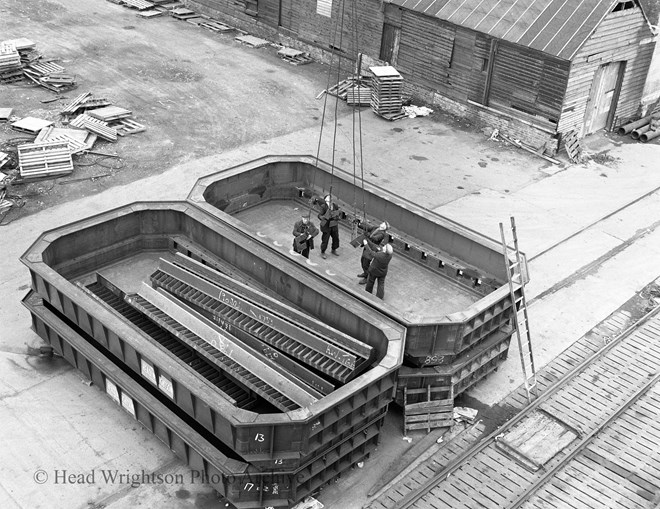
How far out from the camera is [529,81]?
70.6 feet

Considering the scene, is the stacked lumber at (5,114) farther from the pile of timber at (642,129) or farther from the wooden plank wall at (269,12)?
the pile of timber at (642,129)

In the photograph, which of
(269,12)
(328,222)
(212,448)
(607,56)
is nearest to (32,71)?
(269,12)

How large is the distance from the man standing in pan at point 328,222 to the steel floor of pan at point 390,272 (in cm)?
29

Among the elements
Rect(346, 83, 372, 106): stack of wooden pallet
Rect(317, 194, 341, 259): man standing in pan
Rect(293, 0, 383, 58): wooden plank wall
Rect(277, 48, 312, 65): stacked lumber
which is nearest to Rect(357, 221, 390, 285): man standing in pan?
Rect(317, 194, 341, 259): man standing in pan

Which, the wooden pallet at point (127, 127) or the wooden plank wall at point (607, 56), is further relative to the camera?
the wooden plank wall at point (607, 56)

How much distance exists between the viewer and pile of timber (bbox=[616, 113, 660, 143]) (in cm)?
2278

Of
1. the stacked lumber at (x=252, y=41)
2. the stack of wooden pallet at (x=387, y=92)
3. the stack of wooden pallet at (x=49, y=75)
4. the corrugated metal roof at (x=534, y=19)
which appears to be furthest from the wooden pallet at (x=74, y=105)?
the corrugated metal roof at (x=534, y=19)

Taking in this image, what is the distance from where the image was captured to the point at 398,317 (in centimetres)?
1074

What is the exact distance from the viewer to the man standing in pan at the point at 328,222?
45.4 feet

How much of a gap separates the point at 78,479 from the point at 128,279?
388cm

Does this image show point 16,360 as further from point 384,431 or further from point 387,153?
point 387,153

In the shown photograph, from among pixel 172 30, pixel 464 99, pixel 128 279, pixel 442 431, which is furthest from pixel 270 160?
pixel 172 30

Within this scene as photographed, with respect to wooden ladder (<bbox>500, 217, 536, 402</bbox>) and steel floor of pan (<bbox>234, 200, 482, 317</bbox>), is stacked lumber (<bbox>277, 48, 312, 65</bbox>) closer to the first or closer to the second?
steel floor of pan (<bbox>234, 200, 482, 317</bbox>)

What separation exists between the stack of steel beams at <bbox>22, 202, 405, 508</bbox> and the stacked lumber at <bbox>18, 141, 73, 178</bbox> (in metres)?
5.68
